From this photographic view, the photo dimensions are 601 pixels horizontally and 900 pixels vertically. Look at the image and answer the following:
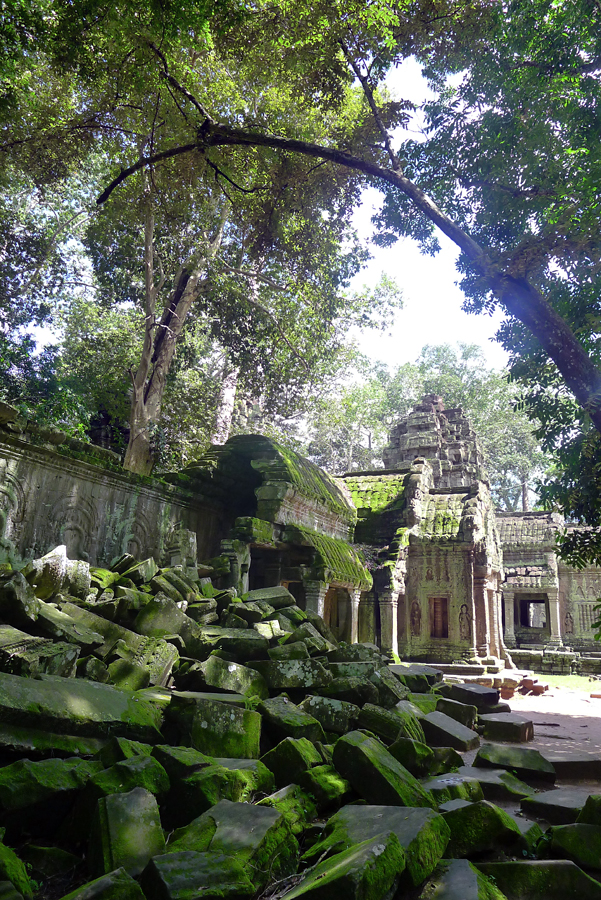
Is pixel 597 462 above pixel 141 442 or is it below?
below

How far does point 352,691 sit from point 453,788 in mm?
1272

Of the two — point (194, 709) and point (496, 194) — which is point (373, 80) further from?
point (194, 709)

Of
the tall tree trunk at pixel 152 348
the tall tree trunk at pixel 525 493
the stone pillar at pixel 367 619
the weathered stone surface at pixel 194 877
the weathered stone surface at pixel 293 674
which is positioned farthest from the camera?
the tall tree trunk at pixel 525 493

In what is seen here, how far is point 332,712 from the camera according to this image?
13.3 feet

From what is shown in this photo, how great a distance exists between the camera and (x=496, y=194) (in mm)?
7949

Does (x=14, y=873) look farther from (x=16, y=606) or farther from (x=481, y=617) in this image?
(x=481, y=617)

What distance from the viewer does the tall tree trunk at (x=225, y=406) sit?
18312mm

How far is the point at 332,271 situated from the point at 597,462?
9778 millimetres

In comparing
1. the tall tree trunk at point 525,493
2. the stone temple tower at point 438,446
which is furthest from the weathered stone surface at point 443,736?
the tall tree trunk at point 525,493

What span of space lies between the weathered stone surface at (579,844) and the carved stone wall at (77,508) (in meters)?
4.82

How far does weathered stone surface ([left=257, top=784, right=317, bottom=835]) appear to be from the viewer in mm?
2721

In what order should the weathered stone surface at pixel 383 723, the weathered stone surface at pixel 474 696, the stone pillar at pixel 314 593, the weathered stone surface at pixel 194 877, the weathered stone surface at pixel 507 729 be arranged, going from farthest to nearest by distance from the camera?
the stone pillar at pixel 314 593 < the weathered stone surface at pixel 474 696 < the weathered stone surface at pixel 507 729 < the weathered stone surface at pixel 383 723 < the weathered stone surface at pixel 194 877

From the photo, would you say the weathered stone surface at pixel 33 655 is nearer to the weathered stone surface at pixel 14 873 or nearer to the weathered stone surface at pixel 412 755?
the weathered stone surface at pixel 14 873

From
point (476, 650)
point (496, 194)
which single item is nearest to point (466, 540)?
point (476, 650)
